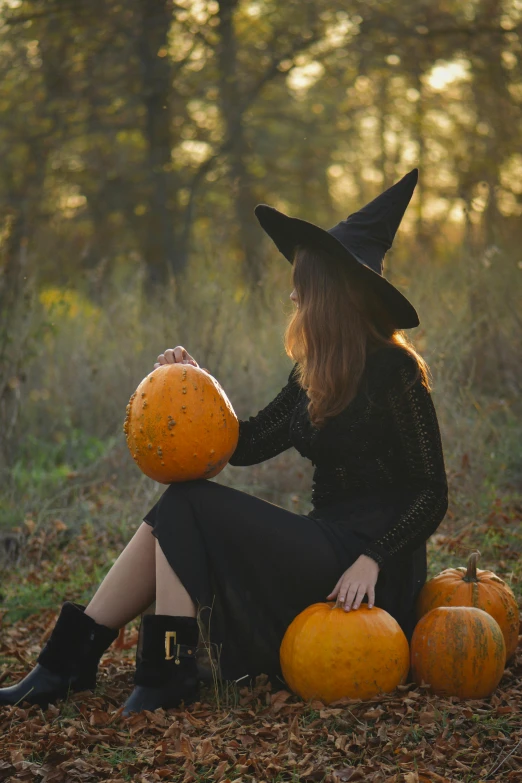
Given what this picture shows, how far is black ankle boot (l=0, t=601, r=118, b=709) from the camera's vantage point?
2.68 m

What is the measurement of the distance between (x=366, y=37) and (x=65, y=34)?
341 centimetres

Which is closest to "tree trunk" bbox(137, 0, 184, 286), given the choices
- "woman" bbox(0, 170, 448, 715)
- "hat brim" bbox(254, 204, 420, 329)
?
"hat brim" bbox(254, 204, 420, 329)

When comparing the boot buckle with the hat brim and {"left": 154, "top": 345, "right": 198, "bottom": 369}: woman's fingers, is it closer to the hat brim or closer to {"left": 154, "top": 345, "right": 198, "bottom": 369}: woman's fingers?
{"left": 154, "top": 345, "right": 198, "bottom": 369}: woman's fingers

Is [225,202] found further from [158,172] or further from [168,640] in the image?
[168,640]

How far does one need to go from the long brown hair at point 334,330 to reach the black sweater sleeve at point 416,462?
3.5 inches

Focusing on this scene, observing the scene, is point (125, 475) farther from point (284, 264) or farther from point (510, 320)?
point (510, 320)

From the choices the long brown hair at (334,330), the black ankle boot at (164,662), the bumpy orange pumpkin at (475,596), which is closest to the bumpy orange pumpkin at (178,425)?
the long brown hair at (334,330)

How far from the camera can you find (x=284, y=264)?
22.3 ft

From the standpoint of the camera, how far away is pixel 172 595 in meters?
2.56

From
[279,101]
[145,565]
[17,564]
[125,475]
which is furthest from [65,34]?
[145,565]

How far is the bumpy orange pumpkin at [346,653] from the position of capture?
2.43 m

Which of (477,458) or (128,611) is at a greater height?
(128,611)

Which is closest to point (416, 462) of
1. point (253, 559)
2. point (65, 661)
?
point (253, 559)

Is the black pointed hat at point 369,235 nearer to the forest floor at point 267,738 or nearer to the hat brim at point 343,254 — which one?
the hat brim at point 343,254
